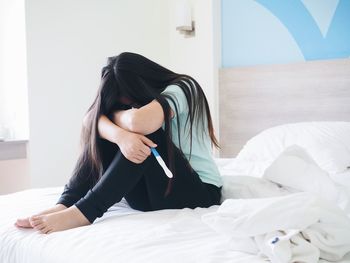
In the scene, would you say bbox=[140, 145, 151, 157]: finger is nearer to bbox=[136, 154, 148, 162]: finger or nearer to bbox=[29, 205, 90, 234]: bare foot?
bbox=[136, 154, 148, 162]: finger

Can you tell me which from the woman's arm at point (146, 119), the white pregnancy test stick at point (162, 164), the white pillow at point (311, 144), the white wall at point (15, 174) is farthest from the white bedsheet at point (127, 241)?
the white wall at point (15, 174)

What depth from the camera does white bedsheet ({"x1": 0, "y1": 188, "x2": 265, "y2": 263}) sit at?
0.90 meters

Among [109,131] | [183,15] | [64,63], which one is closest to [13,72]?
[64,63]

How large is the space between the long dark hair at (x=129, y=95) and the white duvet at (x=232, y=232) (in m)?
0.19

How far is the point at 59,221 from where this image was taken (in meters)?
1.16

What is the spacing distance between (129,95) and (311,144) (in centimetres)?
101

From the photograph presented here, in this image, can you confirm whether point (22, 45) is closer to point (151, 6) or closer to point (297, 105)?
point (151, 6)

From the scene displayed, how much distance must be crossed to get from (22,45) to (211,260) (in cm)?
220

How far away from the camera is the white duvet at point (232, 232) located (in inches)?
32.9

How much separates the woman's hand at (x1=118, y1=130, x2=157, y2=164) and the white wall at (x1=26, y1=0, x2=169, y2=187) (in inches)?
63.6

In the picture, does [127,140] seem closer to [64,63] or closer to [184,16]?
[64,63]

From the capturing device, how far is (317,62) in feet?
7.78

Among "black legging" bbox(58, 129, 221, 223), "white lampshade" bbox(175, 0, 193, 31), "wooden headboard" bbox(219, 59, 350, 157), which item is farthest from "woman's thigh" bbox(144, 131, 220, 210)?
"white lampshade" bbox(175, 0, 193, 31)

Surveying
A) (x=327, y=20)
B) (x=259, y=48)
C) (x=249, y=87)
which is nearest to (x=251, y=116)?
(x=249, y=87)
